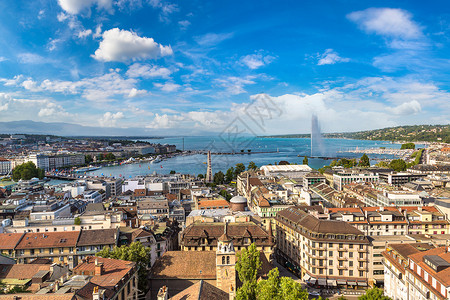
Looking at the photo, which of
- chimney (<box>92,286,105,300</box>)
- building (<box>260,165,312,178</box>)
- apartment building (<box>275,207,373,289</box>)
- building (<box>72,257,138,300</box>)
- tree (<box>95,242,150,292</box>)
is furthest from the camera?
building (<box>260,165,312,178</box>)

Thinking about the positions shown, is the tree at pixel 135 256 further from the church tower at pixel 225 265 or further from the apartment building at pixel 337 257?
the apartment building at pixel 337 257

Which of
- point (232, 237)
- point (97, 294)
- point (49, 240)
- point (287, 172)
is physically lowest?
point (287, 172)

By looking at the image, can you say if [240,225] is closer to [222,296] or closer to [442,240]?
[222,296]

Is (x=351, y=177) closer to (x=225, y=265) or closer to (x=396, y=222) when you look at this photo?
(x=396, y=222)

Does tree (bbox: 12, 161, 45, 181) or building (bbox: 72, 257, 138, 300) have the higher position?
building (bbox: 72, 257, 138, 300)

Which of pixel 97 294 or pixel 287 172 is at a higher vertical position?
pixel 97 294

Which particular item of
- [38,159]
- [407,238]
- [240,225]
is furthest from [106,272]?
[38,159]

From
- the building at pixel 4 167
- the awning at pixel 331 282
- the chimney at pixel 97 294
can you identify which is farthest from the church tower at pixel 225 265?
the building at pixel 4 167

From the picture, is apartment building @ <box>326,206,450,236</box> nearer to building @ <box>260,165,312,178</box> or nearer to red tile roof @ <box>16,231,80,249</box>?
red tile roof @ <box>16,231,80,249</box>

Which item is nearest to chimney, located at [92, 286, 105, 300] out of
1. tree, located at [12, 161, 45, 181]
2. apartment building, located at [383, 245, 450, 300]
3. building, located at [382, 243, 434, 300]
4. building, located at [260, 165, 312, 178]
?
apartment building, located at [383, 245, 450, 300]

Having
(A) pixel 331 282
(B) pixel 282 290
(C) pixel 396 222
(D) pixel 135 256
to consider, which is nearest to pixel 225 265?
(B) pixel 282 290

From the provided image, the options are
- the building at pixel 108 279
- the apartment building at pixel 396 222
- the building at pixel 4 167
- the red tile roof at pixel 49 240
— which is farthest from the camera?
the building at pixel 4 167
